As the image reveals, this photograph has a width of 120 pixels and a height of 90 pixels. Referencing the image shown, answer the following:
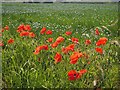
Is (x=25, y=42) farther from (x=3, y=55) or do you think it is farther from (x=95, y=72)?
(x=95, y=72)

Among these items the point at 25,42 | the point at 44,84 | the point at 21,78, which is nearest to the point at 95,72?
the point at 44,84

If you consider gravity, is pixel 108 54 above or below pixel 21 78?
above

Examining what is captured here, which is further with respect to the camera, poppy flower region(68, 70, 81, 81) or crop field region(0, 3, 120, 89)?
crop field region(0, 3, 120, 89)

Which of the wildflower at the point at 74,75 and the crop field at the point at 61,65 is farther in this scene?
the crop field at the point at 61,65

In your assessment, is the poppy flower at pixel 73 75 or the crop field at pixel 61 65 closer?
the poppy flower at pixel 73 75

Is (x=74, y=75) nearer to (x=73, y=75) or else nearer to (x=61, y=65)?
(x=73, y=75)

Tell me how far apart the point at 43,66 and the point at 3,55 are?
2.36 feet

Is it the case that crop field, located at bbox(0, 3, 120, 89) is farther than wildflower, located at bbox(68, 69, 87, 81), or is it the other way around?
crop field, located at bbox(0, 3, 120, 89)

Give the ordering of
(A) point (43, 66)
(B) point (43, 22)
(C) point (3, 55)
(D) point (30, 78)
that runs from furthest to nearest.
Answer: (B) point (43, 22) < (C) point (3, 55) < (A) point (43, 66) < (D) point (30, 78)

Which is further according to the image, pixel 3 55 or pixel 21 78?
pixel 3 55

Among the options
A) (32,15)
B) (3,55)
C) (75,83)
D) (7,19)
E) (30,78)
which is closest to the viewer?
(75,83)

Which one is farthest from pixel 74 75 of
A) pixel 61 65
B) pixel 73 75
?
pixel 61 65

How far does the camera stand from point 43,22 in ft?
25.7

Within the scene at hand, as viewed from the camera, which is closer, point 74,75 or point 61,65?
point 74,75
